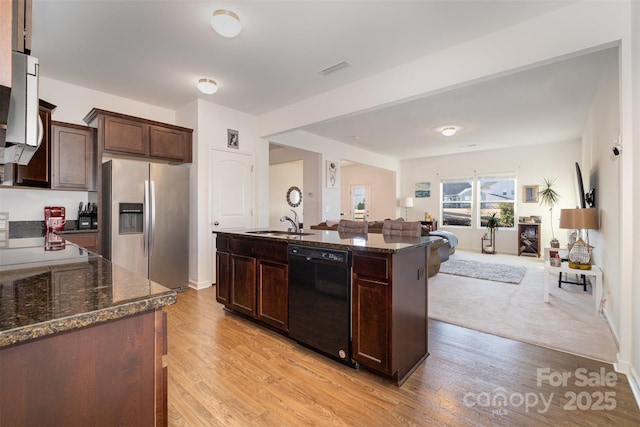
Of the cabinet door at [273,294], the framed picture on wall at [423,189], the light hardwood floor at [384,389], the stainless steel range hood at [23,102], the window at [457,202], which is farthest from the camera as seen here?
the framed picture on wall at [423,189]

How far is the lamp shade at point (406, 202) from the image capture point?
878 centimetres

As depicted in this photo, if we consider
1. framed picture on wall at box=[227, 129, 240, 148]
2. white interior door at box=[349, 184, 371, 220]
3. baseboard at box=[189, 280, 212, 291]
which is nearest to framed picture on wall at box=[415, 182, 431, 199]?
white interior door at box=[349, 184, 371, 220]

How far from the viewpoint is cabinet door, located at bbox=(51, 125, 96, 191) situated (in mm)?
3408

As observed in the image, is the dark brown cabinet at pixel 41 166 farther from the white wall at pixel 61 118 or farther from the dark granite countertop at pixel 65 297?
the dark granite countertop at pixel 65 297

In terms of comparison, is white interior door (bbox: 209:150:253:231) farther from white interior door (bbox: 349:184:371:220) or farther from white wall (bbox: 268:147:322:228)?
white interior door (bbox: 349:184:371:220)

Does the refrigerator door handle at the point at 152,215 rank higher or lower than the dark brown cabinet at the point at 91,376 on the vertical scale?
higher

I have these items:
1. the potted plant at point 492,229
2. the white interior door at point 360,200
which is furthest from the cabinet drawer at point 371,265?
the white interior door at point 360,200

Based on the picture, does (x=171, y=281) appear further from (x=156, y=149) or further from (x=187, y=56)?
(x=187, y=56)

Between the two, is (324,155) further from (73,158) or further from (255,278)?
(73,158)

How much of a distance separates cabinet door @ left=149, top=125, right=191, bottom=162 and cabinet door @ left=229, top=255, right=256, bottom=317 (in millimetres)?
2089

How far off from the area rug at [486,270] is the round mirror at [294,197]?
16.0 feet

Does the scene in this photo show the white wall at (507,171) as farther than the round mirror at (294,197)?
No

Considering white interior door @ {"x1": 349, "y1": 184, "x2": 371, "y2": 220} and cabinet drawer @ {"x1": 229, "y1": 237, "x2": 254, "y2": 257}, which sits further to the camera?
white interior door @ {"x1": 349, "y1": 184, "x2": 371, "y2": 220}

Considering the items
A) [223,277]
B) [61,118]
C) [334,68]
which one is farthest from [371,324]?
[61,118]
